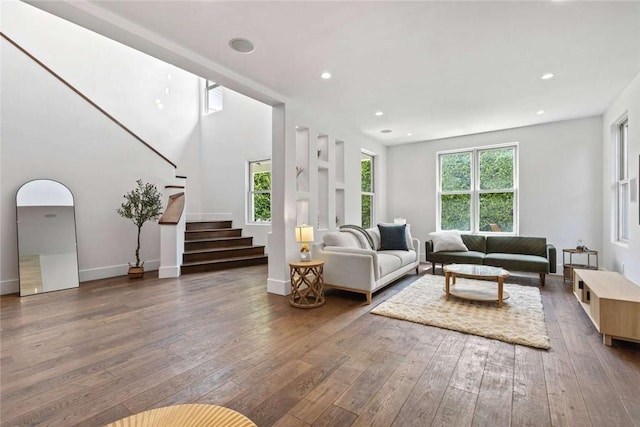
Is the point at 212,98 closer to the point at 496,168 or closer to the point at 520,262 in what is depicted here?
the point at 496,168

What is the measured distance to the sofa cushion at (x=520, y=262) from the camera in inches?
168

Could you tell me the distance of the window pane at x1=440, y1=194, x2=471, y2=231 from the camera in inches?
235

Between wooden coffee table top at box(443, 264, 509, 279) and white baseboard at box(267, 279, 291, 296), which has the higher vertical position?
wooden coffee table top at box(443, 264, 509, 279)

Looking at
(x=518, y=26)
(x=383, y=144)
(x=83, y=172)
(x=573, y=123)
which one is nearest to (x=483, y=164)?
(x=573, y=123)

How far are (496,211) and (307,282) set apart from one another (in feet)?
14.3

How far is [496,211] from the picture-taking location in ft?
18.6

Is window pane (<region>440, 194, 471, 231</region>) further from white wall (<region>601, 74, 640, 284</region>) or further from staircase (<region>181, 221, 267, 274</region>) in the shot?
staircase (<region>181, 221, 267, 274</region>)

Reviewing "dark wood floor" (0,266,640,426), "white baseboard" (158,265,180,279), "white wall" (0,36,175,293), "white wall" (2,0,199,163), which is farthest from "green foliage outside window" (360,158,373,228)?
"white wall" (2,0,199,163)

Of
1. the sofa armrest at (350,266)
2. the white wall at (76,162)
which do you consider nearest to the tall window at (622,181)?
the sofa armrest at (350,266)

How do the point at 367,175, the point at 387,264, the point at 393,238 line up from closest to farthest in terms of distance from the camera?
the point at 387,264 < the point at 393,238 < the point at 367,175

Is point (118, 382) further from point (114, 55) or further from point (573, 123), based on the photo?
point (573, 123)

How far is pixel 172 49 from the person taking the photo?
2.66 meters

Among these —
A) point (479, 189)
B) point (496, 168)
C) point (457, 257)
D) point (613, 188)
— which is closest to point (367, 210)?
point (457, 257)

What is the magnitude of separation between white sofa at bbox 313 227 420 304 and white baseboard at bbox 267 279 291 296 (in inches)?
21.0
